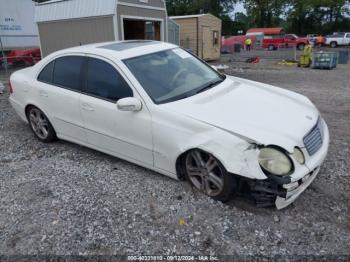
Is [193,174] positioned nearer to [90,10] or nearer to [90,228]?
[90,228]

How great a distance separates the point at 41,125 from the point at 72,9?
9.80 meters

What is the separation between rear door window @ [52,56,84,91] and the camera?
12.6 ft

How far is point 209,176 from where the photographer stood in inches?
117

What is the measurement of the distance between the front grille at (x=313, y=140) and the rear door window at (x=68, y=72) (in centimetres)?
278

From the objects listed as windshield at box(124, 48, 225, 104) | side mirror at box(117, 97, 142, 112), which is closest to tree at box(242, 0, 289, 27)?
windshield at box(124, 48, 225, 104)

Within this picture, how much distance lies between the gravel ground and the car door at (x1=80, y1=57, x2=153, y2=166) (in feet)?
1.17

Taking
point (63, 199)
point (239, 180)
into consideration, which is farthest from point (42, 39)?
point (239, 180)

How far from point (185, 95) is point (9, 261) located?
7.46 feet

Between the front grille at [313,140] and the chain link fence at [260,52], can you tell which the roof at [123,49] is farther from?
the chain link fence at [260,52]

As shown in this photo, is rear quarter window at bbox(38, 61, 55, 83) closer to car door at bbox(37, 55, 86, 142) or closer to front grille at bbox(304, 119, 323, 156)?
car door at bbox(37, 55, 86, 142)

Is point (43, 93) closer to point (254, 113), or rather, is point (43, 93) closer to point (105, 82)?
point (105, 82)

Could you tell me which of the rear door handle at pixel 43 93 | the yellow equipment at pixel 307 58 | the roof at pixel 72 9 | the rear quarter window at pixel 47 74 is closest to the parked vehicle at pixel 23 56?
the roof at pixel 72 9

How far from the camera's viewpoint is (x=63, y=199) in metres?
3.19

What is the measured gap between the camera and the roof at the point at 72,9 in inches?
453
